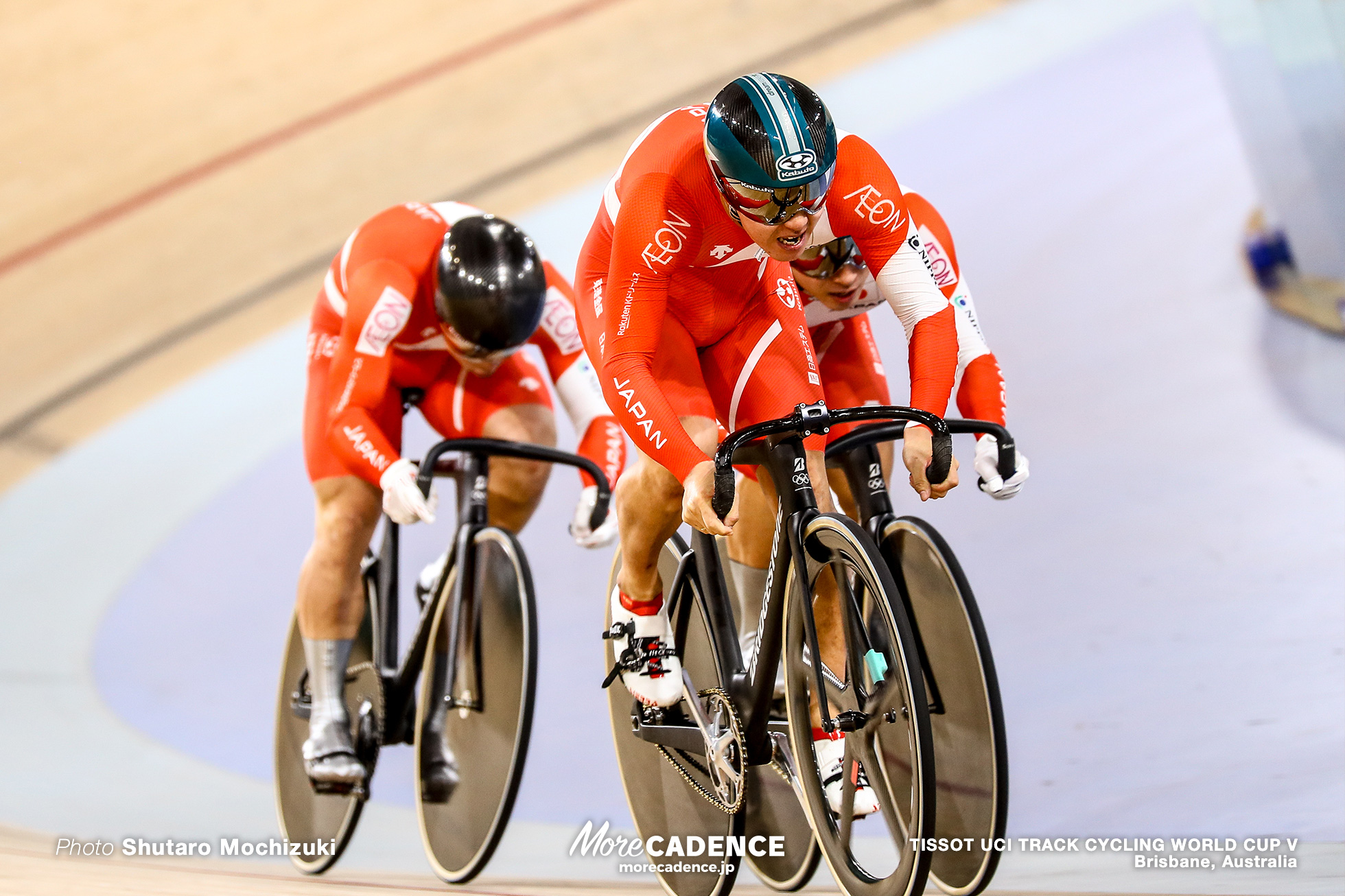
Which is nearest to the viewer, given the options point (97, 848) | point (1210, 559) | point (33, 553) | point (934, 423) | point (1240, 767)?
point (934, 423)

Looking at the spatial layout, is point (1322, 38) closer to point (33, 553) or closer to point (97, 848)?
point (97, 848)

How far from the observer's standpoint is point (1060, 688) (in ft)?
11.5

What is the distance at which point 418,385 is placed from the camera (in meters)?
3.20

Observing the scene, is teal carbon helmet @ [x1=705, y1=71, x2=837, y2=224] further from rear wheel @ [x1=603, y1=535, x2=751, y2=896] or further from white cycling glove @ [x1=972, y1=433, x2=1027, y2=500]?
rear wheel @ [x1=603, y1=535, x2=751, y2=896]

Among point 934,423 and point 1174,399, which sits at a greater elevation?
point 934,423

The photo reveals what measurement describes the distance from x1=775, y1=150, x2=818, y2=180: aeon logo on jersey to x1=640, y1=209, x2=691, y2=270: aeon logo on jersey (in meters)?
0.25

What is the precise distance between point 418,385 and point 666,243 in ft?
4.11

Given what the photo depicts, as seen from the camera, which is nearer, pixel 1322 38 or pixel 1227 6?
pixel 1322 38

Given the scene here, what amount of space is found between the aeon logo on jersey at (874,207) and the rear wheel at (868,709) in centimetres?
52

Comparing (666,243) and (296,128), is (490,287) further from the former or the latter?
(296,128)

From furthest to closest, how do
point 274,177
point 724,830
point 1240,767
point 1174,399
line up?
point 274,177
point 1174,399
point 1240,767
point 724,830

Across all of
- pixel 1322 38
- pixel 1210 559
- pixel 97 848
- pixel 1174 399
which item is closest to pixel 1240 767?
pixel 1210 559

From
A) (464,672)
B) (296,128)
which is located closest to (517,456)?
(464,672)

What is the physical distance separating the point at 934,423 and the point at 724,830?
1024 millimetres
